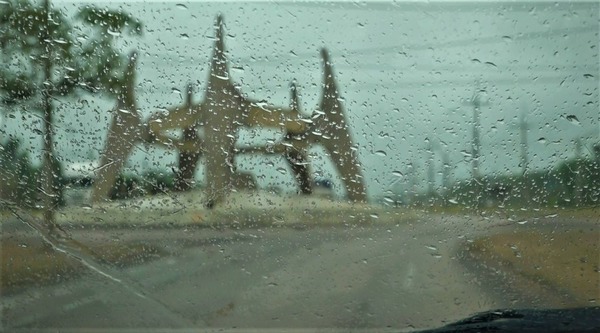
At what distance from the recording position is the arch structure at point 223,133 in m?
5.22

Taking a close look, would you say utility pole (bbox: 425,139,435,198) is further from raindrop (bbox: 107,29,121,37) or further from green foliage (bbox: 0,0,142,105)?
raindrop (bbox: 107,29,121,37)

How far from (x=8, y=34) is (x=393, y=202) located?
114 inches

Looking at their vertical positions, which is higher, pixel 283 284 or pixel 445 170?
pixel 445 170

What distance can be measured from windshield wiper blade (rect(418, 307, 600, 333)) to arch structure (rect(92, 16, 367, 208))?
1126 millimetres

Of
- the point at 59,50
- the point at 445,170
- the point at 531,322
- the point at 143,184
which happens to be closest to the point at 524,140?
the point at 445,170

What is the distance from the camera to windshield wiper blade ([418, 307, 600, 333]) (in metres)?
4.31

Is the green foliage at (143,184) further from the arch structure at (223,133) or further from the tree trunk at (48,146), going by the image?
the tree trunk at (48,146)

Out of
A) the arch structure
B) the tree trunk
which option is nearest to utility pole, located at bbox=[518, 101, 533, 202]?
the arch structure

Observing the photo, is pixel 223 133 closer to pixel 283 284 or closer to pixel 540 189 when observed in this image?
pixel 283 284

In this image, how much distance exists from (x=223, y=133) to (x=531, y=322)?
7.68 ft

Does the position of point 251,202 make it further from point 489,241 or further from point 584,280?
point 584,280

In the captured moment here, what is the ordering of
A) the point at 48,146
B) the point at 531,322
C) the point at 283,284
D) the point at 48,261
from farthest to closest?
1. the point at 48,146
2. the point at 48,261
3. the point at 283,284
4. the point at 531,322

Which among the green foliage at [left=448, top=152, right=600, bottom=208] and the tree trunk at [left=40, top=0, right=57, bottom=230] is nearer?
the green foliage at [left=448, top=152, right=600, bottom=208]

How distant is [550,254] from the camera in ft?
16.9
